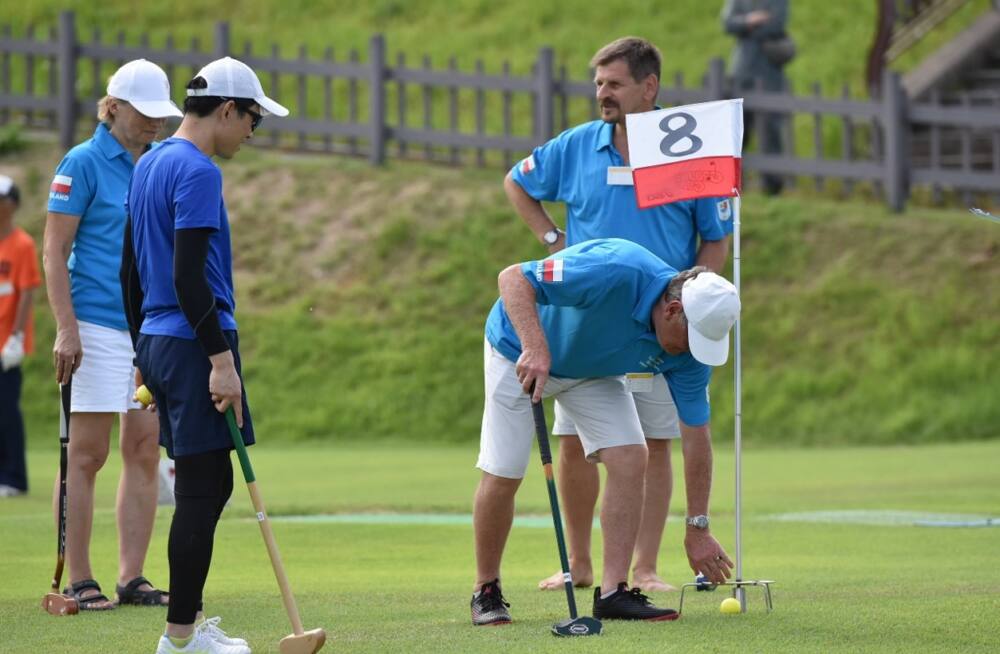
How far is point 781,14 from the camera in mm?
21141

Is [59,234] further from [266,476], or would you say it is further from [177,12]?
[177,12]

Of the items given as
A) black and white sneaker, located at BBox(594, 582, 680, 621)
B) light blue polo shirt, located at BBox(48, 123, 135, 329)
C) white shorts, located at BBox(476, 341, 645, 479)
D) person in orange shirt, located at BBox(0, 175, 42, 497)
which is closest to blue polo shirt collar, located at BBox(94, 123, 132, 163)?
light blue polo shirt, located at BBox(48, 123, 135, 329)

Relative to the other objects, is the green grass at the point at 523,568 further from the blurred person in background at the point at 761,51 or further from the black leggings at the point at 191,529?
the blurred person in background at the point at 761,51

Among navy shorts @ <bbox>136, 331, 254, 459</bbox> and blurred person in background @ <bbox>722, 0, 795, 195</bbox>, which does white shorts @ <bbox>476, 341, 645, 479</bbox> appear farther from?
blurred person in background @ <bbox>722, 0, 795, 195</bbox>

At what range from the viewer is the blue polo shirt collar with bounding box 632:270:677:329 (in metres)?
6.53

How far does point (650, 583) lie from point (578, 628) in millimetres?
1708

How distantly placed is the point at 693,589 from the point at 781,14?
46.8 feet

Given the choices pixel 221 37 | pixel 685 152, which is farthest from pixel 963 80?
pixel 685 152

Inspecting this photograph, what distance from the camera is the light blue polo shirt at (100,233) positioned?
7680mm

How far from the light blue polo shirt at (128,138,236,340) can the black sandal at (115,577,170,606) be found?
1.75 meters

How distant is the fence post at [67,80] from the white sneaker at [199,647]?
56.9 ft

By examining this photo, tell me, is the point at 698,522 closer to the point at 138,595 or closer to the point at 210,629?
the point at 210,629

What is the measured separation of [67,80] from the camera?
22.5 m

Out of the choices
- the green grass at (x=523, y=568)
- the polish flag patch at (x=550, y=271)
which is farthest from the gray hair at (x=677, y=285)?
the green grass at (x=523, y=568)
